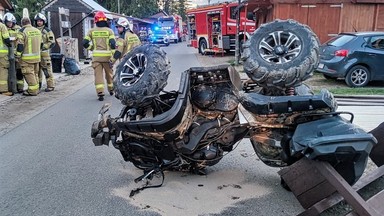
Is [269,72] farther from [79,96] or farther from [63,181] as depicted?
[79,96]

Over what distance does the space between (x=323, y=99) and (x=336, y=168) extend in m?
0.54

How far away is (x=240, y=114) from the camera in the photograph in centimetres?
359

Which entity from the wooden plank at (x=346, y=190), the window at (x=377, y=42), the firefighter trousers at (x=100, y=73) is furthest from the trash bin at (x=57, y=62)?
the wooden plank at (x=346, y=190)

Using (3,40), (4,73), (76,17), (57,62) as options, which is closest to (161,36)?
(76,17)

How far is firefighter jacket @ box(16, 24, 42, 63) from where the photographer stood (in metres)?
10.00

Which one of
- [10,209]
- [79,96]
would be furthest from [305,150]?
[79,96]

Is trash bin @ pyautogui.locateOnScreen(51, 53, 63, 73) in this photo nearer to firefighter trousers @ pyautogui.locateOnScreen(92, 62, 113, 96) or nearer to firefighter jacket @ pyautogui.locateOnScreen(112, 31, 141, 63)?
firefighter trousers @ pyautogui.locateOnScreen(92, 62, 113, 96)

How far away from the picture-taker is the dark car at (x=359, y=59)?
1061cm

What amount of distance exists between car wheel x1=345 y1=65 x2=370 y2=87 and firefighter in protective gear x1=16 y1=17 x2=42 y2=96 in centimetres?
850

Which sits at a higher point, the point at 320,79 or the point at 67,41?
the point at 67,41

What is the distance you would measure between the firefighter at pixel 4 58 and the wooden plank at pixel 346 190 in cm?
914

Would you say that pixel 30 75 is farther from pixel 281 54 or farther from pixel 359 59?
pixel 359 59

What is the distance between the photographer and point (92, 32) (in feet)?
31.2

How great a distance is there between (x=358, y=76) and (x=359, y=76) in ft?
0.09
